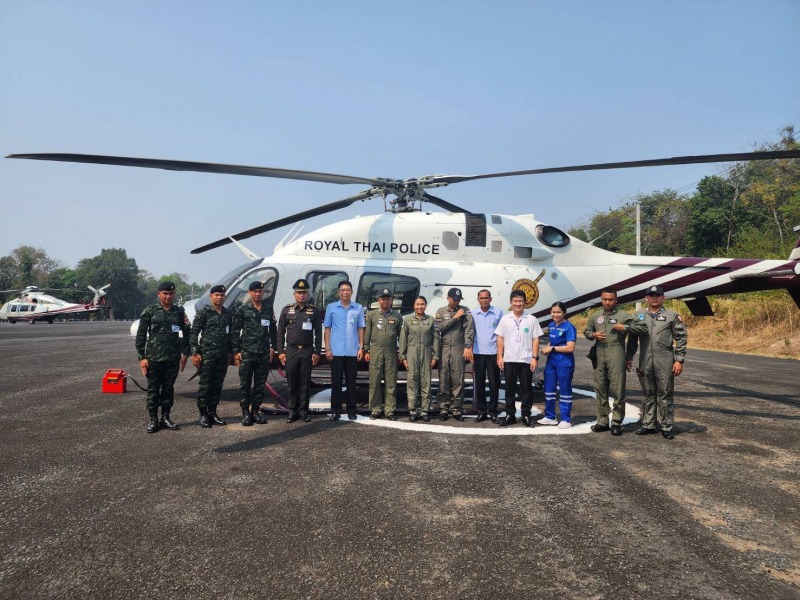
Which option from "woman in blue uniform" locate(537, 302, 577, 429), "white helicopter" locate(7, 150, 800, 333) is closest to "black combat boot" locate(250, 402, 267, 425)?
"white helicopter" locate(7, 150, 800, 333)

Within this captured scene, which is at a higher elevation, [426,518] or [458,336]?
[458,336]

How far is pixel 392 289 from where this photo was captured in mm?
7766

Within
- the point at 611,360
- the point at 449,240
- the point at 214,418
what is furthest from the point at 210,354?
the point at 611,360

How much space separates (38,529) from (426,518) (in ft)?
8.88

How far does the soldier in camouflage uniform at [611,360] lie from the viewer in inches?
224

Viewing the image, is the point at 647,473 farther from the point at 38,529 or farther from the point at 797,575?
the point at 38,529

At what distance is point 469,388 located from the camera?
28.3ft

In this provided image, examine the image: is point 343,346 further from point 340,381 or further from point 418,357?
point 418,357

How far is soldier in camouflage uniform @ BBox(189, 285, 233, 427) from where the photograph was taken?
586cm

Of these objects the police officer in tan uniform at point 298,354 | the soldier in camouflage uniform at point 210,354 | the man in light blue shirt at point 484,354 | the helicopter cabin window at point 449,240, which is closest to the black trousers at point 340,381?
the police officer in tan uniform at point 298,354

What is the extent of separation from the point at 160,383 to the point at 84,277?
113975 millimetres

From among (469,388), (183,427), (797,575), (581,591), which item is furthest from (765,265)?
(183,427)

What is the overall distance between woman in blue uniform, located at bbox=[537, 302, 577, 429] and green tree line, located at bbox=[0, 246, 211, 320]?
9532 centimetres

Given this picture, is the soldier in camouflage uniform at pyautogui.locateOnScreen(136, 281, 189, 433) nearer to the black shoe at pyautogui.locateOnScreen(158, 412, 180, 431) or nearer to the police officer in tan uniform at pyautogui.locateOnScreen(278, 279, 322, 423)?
the black shoe at pyautogui.locateOnScreen(158, 412, 180, 431)
